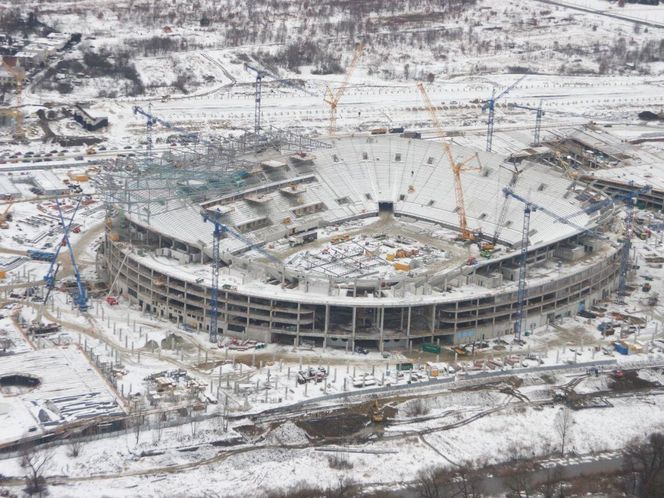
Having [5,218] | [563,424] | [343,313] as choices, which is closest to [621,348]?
[563,424]

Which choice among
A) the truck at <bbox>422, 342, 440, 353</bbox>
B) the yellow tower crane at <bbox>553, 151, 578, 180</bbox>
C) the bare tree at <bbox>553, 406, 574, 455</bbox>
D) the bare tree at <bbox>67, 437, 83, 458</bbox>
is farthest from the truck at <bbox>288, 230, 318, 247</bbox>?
the bare tree at <bbox>67, 437, 83, 458</bbox>

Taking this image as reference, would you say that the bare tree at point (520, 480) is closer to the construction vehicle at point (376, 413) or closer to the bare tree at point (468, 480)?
the bare tree at point (468, 480)

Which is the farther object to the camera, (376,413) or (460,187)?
(460,187)

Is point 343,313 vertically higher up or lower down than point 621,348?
higher up

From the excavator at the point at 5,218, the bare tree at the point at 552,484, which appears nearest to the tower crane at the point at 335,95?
the excavator at the point at 5,218

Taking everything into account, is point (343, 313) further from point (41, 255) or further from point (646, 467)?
point (41, 255)

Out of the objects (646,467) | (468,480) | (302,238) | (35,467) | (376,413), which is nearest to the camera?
(35,467)

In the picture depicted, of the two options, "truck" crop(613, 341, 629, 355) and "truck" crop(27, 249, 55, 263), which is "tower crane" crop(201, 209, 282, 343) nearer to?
"truck" crop(27, 249, 55, 263)
